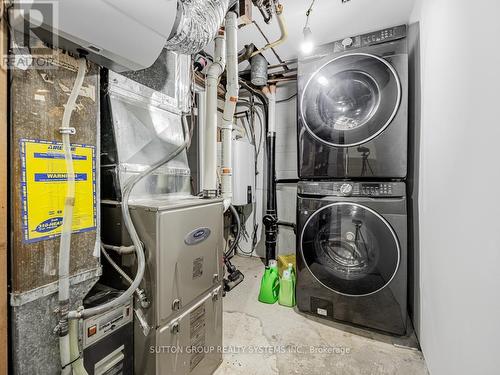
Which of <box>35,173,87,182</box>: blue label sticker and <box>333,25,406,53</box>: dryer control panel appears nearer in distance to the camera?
<box>35,173,87,182</box>: blue label sticker

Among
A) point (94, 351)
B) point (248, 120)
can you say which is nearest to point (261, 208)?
point (248, 120)

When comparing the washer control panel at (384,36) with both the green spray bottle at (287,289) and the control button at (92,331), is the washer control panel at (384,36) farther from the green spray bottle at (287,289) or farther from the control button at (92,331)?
the control button at (92,331)

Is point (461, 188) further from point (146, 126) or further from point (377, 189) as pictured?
point (146, 126)

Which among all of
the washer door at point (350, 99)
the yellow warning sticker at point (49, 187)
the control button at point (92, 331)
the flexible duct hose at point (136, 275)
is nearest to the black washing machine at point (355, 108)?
the washer door at point (350, 99)

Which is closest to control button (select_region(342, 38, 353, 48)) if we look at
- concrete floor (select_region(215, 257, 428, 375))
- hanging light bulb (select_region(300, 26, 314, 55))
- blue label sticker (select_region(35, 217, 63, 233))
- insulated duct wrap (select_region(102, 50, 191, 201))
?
hanging light bulb (select_region(300, 26, 314, 55))

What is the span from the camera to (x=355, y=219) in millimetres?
1548

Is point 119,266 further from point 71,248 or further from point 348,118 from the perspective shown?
point 348,118

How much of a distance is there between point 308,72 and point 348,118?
0.48 meters

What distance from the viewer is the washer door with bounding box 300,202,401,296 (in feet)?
4.81

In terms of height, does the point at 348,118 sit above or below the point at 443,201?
above

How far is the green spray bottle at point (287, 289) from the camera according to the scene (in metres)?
1.89

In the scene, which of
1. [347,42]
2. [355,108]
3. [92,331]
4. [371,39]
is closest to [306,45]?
[347,42]

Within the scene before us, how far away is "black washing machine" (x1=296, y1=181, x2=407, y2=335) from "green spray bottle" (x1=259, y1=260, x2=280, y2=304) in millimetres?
269

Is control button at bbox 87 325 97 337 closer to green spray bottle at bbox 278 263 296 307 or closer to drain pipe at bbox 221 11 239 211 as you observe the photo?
drain pipe at bbox 221 11 239 211
